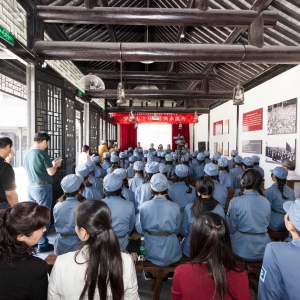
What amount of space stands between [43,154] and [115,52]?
2.01m

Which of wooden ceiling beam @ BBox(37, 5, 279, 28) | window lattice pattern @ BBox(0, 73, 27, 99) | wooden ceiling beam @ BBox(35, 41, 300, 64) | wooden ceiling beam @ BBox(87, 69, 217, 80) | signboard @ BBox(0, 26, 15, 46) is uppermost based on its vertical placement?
wooden ceiling beam @ BBox(87, 69, 217, 80)

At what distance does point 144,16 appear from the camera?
12.5 ft

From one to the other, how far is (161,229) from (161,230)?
1cm

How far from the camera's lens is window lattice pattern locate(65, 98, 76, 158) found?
5.56 m

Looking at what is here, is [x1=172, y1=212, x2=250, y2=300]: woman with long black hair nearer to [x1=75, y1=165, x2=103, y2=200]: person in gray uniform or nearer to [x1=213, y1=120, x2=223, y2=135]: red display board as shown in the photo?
[x1=75, y1=165, x2=103, y2=200]: person in gray uniform

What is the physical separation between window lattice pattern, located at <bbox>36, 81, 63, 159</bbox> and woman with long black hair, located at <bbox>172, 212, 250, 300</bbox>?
355 centimetres

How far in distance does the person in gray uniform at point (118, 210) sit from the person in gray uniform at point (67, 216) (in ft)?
1.03

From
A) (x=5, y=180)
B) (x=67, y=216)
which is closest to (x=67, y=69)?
(x=5, y=180)

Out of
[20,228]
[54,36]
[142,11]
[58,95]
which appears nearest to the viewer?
[20,228]

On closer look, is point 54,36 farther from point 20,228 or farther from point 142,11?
point 20,228

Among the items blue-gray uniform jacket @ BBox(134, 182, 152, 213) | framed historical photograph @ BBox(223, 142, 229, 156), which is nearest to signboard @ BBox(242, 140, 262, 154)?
framed historical photograph @ BBox(223, 142, 229, 156)

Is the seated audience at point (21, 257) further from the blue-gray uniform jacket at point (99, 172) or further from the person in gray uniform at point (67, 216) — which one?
the blue-gray uniform jacket at point (99, 172)

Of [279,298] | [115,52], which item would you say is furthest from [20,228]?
[115,52]

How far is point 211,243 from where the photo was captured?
4.13 feet
